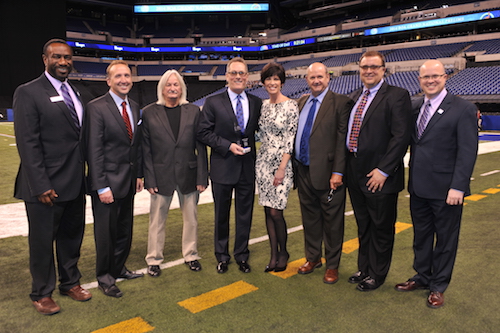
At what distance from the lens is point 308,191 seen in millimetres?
3707

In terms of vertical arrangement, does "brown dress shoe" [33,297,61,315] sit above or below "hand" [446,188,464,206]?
below

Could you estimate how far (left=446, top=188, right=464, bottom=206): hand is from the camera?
9.73 ft

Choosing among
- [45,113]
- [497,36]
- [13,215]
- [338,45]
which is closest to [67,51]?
[45,113]

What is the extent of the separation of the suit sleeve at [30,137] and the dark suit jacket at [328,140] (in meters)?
2.16

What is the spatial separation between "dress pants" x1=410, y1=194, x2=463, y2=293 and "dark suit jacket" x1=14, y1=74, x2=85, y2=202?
275 cm

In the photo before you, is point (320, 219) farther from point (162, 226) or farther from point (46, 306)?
point (46, 306)

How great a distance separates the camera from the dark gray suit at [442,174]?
296cm

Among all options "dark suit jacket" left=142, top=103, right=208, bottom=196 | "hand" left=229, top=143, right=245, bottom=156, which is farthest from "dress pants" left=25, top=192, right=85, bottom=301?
"hand" left=229, top=143, right=245, bottom=156

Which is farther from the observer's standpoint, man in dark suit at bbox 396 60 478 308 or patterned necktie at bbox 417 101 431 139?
patterned necktie at bbox 417 101 431 139

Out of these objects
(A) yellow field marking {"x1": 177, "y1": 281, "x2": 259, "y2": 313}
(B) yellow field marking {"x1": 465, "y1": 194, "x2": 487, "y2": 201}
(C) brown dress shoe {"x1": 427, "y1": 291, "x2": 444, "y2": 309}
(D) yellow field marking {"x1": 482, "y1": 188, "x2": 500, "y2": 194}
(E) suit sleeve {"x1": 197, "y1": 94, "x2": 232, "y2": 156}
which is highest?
(E) suit sleeve {"x1": 197, "y1": 94, "x2": 232, "y2": 156}

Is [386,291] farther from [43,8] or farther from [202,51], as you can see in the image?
[202,51]

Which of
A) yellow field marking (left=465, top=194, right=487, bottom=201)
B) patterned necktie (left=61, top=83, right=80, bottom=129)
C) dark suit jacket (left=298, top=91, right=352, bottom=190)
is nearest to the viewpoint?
patterned necktie (left=61, top=83, right=80, bottom=129)

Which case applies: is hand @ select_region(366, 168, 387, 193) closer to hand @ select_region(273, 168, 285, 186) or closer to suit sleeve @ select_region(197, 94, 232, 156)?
hand @ select_region(273, 168, 285, 186)

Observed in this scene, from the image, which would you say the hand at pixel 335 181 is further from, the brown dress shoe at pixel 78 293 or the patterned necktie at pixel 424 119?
the brown dress shoe at pixel 78 293
